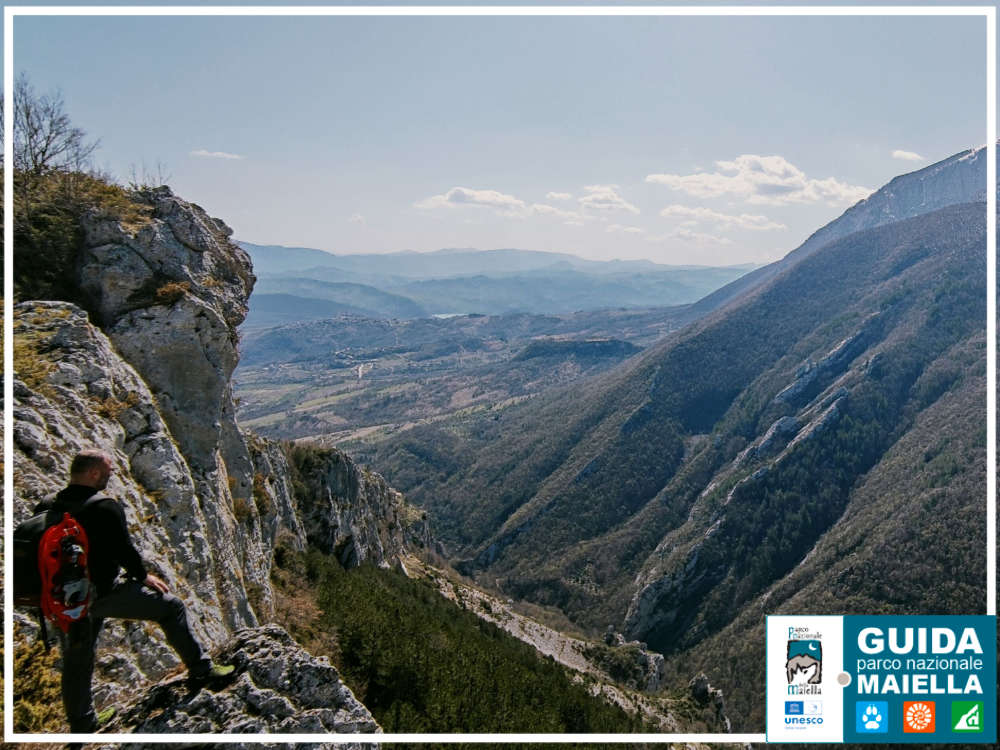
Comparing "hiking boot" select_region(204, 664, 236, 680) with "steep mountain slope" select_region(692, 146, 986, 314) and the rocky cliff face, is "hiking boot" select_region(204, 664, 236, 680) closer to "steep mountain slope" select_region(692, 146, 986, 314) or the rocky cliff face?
the rocky cliff face

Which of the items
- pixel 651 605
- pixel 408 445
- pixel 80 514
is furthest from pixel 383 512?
pixel 408 445

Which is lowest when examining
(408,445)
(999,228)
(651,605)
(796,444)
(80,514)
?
(651,605)

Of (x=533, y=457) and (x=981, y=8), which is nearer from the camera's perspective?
(x=981, y=8)

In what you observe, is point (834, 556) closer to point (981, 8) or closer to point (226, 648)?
point (981, 8)

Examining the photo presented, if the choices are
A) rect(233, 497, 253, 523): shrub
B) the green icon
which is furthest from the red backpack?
the green icon

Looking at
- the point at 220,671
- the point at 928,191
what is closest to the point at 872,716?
the point at 220,671
